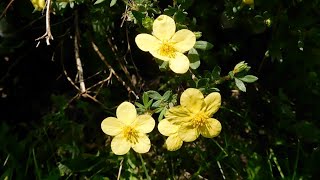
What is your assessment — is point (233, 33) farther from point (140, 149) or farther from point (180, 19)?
point (140, 149)

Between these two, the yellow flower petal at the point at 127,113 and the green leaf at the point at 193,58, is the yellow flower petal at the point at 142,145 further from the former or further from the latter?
the green leaf at the point at 193,58

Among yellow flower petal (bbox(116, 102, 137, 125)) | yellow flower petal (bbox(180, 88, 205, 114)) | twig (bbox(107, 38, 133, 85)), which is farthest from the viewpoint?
twig (bbox(107, 38, 133, 85))

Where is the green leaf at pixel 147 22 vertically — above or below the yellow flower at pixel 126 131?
above

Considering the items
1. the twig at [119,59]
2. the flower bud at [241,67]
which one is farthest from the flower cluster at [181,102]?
the twig at [119,59]

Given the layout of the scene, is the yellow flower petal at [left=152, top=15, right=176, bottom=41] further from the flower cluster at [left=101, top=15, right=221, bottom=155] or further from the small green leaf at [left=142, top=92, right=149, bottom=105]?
the small green leaf at [left=142, top=92, right=149, bottom=105]

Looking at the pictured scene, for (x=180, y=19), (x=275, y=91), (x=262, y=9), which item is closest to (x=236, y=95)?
(x=275, y=91)

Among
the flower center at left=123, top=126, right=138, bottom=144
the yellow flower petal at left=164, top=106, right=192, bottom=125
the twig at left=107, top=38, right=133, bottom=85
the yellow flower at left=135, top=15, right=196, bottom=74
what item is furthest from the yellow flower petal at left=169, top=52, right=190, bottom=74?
the twig at left=107, top=38, right=133, bottom=85
